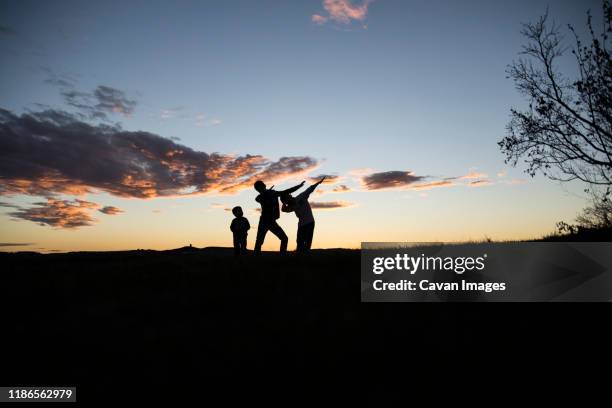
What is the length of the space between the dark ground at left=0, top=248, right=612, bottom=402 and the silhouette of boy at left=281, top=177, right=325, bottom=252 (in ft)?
16.6

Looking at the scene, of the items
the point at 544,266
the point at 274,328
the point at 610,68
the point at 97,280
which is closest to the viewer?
the point at 274,328

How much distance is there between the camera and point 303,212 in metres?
12.5

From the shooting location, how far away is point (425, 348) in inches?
175

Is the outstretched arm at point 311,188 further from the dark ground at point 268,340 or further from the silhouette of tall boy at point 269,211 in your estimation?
the dark ground at point 268,340

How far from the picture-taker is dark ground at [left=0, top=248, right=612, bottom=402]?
12.6ft

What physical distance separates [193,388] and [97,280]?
6293mm

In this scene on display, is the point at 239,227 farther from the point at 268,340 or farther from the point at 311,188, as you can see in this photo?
the point at 268,340

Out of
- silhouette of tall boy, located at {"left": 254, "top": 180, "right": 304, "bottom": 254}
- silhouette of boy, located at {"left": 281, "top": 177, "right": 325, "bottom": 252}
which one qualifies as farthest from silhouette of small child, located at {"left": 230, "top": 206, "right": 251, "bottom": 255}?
silhouette of boy, located at {"left": 281, "top": 177, "right": 325, "bottom": 252}

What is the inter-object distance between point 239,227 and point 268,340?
11593 mm

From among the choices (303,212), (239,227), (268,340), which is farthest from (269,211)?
(268,340)

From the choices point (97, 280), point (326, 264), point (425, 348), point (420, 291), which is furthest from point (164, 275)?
point (425, 348)

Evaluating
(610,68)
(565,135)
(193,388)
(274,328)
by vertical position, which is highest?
(610,68)

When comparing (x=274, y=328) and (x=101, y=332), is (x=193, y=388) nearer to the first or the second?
(x=274, y=328)

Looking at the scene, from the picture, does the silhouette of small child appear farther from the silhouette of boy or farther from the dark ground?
the dark ground
